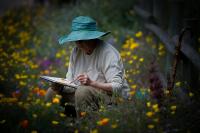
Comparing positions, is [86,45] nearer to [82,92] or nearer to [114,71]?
[114,71]

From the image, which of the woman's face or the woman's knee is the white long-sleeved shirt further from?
the woman's knee

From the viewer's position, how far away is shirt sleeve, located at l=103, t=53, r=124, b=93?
4.94 m

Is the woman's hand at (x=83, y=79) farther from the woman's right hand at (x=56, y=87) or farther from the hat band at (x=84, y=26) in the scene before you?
the hat band at (x=84, y=26)

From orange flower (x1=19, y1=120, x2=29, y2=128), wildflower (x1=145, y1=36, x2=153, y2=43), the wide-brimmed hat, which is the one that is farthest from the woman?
wildflower (x1=145, y1=36, x2=153, y2=43)

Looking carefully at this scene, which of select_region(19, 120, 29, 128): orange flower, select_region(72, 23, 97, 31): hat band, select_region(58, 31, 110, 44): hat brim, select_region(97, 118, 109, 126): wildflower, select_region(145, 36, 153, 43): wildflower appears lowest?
select_region(19, 120, 29, 128): orange flower

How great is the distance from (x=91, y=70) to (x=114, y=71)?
0.30 meters

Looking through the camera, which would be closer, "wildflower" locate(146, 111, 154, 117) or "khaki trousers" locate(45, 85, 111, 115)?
"wildflower" locate(146, 111, 154, 117)

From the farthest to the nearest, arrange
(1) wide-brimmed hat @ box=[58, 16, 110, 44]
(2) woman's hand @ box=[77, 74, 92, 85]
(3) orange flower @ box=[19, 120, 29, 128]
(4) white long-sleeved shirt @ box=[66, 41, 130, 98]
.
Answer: (1) wide-brimmed hat @ box=[58, 16, 110, 44], (4) white long-sleeved shirt @ box=[66, 41, 130, 98], (2) woman's hand @ box=[77, 74, 92, 85], (3) orange flower @ box=[19, 120, 29, 128]

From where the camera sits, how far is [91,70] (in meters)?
5.20

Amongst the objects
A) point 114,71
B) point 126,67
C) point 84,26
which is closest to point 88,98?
point 114,71

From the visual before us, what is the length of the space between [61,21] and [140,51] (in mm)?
3640

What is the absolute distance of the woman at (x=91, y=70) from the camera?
4.89 meters

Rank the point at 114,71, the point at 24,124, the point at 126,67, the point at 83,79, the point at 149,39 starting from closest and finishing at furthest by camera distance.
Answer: the point at 24,124 < the point at 83,79 < the point at 114,71 < the point at 126,67 < the point at 149,39

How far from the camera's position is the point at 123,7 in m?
10.3
